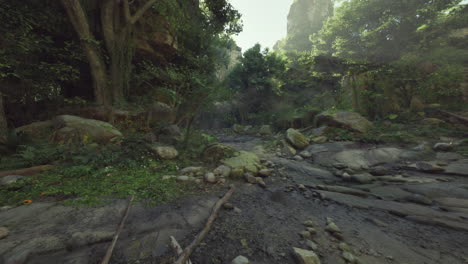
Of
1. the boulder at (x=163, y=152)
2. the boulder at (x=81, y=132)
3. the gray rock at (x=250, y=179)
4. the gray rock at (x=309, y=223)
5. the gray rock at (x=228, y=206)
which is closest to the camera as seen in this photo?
the gray rock at (x=309, y=223)

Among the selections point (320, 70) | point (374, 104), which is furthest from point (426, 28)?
point (374, 104)

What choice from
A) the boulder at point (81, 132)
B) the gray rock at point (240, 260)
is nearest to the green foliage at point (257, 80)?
the boulder at point (81, 132)

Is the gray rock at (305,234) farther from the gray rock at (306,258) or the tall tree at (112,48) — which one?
the tall tree at (112,48)

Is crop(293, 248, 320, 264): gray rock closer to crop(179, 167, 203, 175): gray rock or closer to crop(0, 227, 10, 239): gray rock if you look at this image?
crop(179, 167, 203, 175): gray rock

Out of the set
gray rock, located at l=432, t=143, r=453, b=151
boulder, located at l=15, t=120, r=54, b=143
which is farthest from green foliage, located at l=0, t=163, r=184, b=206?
gray rock, located at l=432, t=143, r=453, b=151

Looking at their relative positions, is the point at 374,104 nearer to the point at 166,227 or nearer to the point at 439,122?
the point at 439,122

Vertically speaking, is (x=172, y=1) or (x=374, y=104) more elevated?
(x=172, y=1)

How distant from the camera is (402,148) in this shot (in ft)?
16.6

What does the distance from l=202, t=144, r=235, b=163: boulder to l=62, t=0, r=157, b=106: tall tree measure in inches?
185

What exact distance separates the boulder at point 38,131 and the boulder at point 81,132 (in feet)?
0.78

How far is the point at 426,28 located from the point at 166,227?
2022cm

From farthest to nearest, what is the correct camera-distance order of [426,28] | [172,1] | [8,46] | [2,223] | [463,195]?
[426,28], [172,1], [8,46], [463,195], [2,223]

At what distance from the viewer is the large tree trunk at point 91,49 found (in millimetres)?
4828

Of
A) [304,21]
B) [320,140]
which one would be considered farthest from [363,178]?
[304,21]
